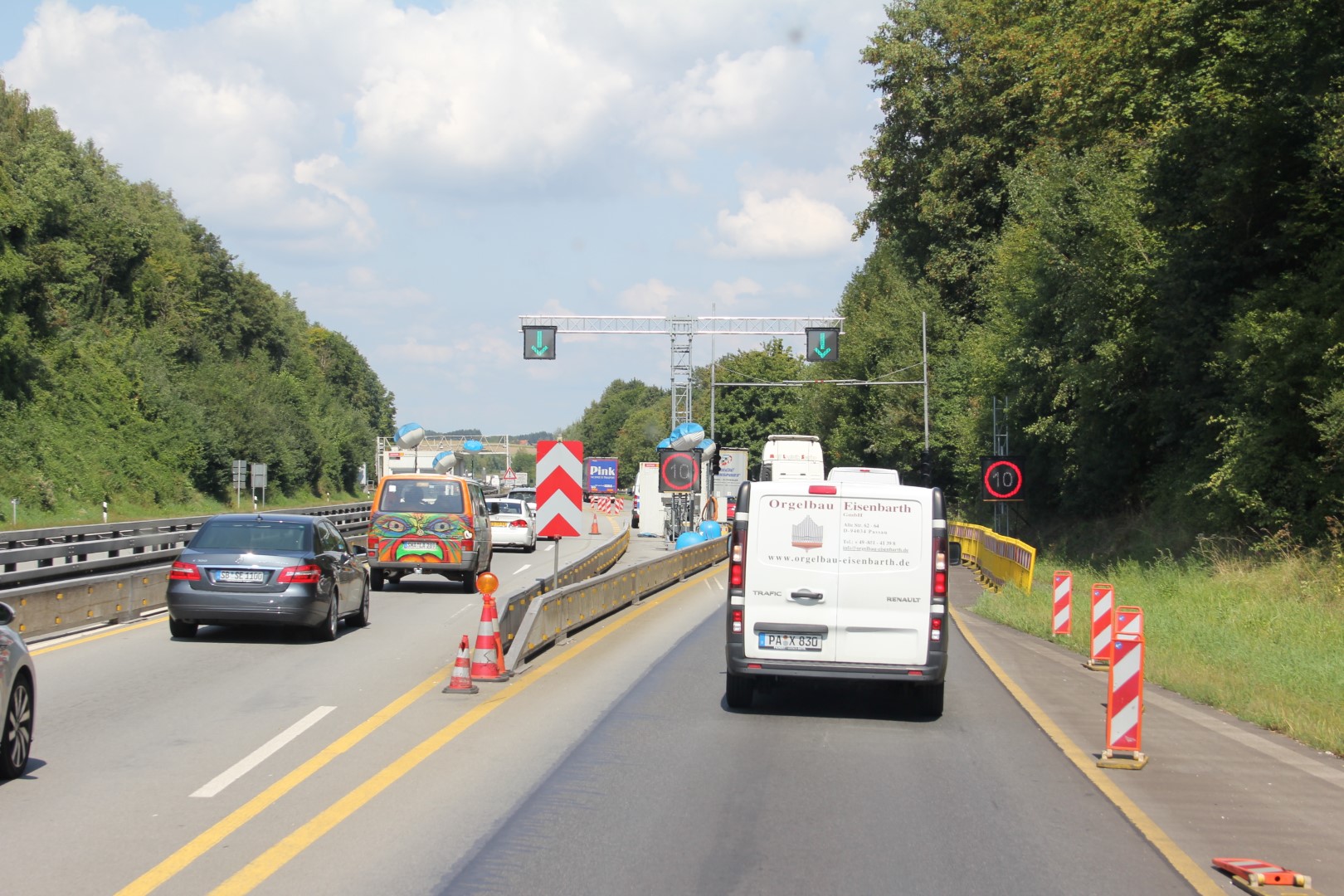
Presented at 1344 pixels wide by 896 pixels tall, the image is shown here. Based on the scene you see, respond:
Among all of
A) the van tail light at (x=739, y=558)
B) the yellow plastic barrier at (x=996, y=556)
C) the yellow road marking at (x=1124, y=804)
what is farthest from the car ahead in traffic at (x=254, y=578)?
the yellow plastic barrier at (x=996, y=556)

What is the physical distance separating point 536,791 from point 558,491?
925 centimetres

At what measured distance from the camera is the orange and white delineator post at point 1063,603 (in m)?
18.6

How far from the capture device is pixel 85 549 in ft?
80.9

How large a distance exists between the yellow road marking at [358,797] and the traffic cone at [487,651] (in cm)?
26

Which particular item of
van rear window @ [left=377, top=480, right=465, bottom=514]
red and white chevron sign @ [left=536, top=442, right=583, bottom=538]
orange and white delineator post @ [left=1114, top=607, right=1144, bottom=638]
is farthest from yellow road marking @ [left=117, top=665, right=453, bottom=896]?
van rear window @ [left=377, top=480, right=465, bottom=514]

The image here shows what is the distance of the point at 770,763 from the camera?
358 inches

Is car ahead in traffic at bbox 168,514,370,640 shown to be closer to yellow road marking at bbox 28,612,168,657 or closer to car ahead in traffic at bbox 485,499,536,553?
yellow road marking at bbox 28,612,168,657

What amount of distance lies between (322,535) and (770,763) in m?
9.49

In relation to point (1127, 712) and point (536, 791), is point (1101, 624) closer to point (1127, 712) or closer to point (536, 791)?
point (1127, 712)

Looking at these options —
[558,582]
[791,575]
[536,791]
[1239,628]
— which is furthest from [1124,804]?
[558,582]

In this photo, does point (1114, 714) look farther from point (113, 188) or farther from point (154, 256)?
point (154, 256)

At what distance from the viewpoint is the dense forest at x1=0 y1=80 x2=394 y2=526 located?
54594 mm

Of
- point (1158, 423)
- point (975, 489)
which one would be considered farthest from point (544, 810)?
point (975, 489)

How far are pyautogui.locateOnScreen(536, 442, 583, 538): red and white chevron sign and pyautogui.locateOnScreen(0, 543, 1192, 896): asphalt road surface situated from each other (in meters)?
3.63
